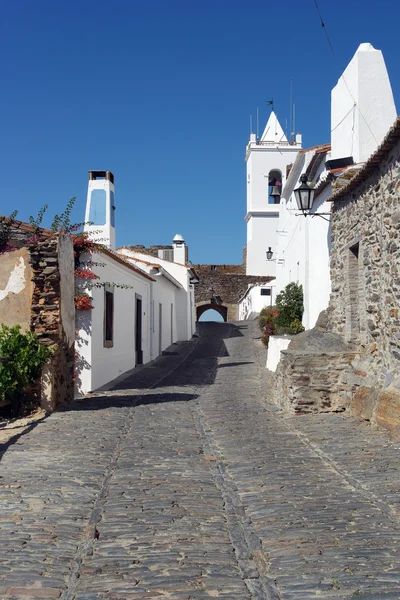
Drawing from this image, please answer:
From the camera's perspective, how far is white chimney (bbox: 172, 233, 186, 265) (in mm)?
37750

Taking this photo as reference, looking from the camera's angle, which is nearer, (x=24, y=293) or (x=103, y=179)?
(x=24, y=293)

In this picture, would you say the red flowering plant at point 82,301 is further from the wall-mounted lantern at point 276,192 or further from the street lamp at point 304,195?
the wall-mounted lantern at point 276,192

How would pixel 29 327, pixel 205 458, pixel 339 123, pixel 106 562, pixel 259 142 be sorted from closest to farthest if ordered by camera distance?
1. pixel 106 562
2. pixel 205 458
3. pixel 29 327
4. pixel 339 123
5. pixel 259 142

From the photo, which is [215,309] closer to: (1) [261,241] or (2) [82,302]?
(1) [261,241]

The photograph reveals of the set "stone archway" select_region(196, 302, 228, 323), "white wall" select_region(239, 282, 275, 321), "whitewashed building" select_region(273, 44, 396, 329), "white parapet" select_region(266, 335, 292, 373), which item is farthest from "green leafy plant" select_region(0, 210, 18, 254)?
"stone archway" select_region(196, 302, 228, 323)

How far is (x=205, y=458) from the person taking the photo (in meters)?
6.87

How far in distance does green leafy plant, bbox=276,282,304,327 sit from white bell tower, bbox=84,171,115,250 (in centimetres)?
593

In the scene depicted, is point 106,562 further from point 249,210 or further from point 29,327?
point 249,210

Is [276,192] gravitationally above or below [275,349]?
above

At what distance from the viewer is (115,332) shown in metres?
16.0

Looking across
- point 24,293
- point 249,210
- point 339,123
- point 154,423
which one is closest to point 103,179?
point 339,123

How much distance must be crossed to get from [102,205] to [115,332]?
265 inches

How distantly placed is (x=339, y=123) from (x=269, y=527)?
10.6 meters

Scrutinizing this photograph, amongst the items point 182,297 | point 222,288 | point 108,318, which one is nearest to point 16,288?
point 108,318
